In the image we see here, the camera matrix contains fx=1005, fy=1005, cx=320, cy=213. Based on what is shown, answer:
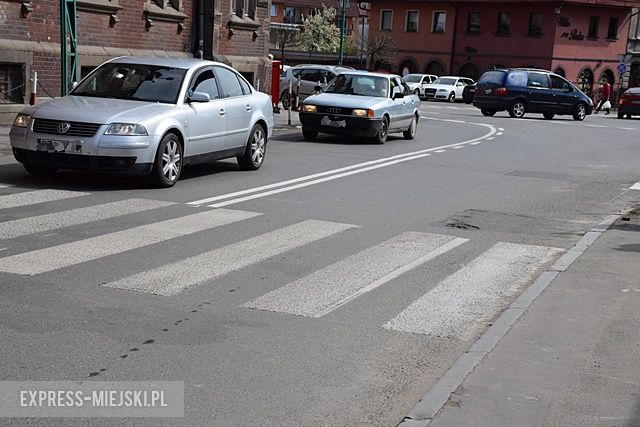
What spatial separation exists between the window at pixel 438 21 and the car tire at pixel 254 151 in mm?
54495

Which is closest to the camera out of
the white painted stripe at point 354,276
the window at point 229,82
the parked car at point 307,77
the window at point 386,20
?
the white painted stripe at point 354,276

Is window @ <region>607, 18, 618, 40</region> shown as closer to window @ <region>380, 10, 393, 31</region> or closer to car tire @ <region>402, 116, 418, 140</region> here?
window @ <region>380, 10, 393, 31</region>

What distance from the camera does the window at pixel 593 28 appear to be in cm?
6612

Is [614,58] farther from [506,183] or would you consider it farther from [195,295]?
[195,295]

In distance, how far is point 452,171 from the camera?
17438 mm

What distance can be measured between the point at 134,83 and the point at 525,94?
28320 millimetres

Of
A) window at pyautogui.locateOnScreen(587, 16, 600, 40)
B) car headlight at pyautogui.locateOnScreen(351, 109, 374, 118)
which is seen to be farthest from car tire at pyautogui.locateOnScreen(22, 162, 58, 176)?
window at pyautogui.locateOnScreen(587, 16, 600, 40)

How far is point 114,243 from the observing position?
9297 millimetres

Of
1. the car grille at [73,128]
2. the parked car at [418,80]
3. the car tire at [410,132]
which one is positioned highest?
the car grille at [73,128]

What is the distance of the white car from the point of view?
5775 cm

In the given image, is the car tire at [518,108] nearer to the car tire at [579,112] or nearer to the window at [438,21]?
the car tire at [579,112]

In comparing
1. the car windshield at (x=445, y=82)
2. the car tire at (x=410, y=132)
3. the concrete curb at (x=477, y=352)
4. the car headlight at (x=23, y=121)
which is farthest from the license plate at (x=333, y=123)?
the car windshield at (x=445, y=82)

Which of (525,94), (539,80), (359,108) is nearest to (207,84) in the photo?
(359,108)

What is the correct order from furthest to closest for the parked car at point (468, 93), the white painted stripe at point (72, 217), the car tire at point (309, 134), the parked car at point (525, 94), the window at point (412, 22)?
the window at point (412, 22), the parked car at point (468, 93), the parked car at point (525, 94), the car tire at point (309, 134), the white painted stripe at point (72, 217)
